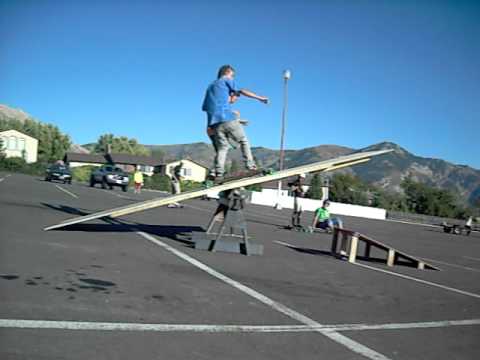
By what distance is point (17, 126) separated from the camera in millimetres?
14484

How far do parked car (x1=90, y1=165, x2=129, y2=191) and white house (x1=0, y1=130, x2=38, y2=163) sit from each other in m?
8.48

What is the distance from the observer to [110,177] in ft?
109

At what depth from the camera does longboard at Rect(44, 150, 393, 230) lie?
6.98 metres

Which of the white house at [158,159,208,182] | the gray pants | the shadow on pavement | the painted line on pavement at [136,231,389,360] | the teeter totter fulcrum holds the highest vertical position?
the white house at [158,159,208,182]

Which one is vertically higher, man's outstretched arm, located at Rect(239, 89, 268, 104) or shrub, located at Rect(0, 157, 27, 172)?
man's outstretched arm, located at Rect(239, 89, 268, 104)

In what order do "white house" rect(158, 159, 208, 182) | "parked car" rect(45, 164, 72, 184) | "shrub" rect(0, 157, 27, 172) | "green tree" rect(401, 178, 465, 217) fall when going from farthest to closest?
1. "white house" rect(158, 159, 208, 182)
2. "green tree" rect(401, 178, 465, 217)
3. "parked car" rect(45, 164, 72, 184)
4. "shrub" rect(0, 157, 27, 172)

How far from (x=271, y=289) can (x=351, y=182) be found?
95948 millimetres

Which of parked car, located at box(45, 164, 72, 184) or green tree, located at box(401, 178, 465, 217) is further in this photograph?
green tree, located at box(401, 178, 465, 217)

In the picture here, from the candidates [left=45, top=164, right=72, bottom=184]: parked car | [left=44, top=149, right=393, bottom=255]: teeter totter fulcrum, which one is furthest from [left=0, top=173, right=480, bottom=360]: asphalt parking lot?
[left=45, top=164, right=72, bottom=184]: parked car

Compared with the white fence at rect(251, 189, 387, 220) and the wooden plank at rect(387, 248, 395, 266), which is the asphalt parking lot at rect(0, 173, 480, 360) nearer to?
the wooden plank at rect(387, 248, 395, 266)

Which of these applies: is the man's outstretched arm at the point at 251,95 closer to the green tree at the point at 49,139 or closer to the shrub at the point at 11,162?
the green tree at the point at 49,139

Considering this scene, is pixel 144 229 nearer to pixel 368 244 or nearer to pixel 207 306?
pixel 368 244

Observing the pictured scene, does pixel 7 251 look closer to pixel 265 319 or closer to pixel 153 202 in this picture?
pixel 153 202

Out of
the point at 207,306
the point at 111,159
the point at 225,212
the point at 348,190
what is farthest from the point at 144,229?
the point at 111,159
